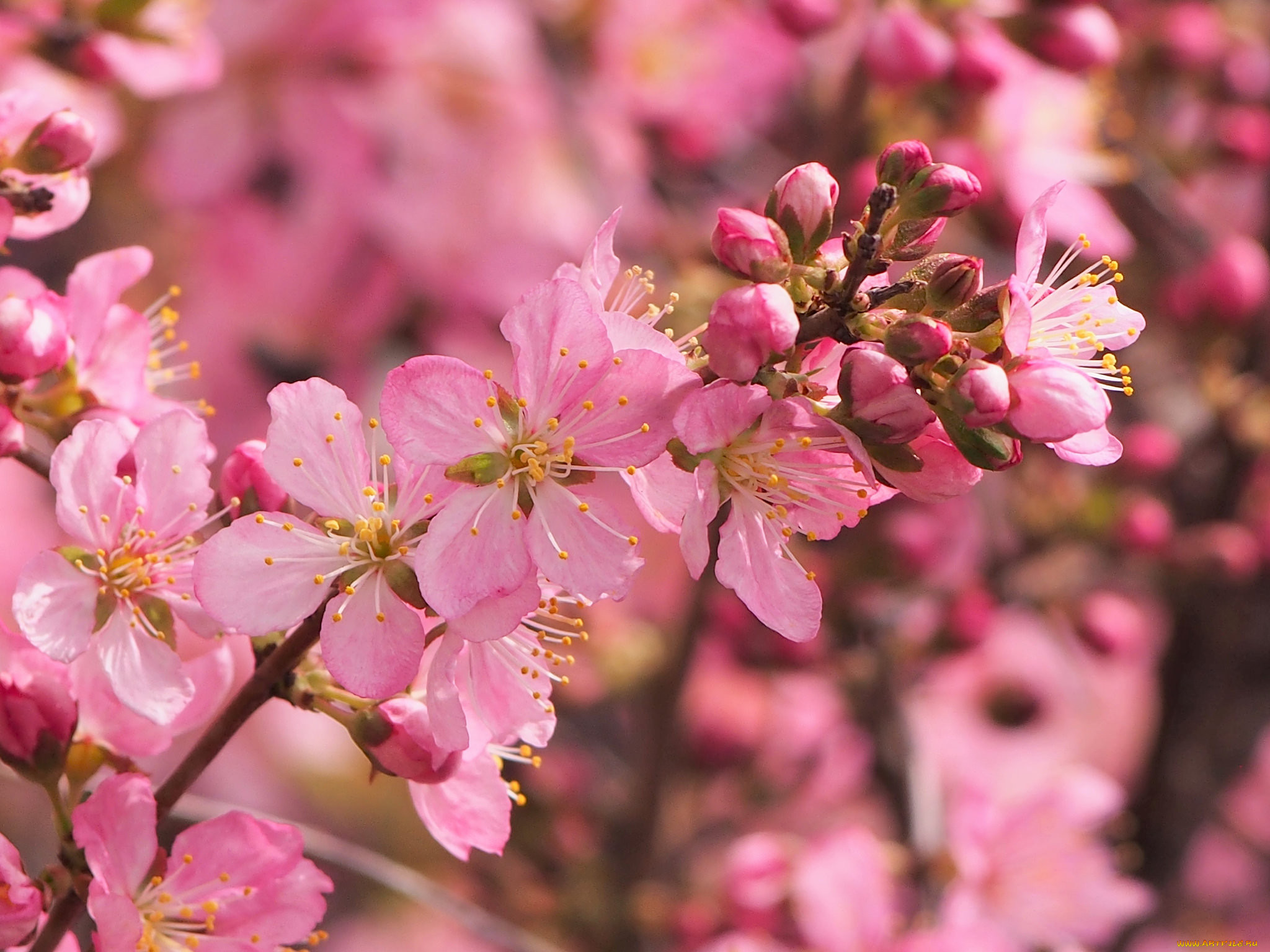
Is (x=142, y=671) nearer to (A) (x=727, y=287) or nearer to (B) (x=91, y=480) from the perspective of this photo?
(B) (x=91, y=480)

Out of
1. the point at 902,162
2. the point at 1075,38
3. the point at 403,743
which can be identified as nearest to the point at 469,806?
the point at 403,743

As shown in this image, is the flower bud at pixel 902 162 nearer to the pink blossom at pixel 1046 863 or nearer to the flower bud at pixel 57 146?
the flower bud at pixel 57 146

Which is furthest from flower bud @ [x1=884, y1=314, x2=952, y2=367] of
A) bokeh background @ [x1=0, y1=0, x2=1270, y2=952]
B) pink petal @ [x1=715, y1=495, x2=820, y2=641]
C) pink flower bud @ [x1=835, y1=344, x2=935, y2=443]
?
bokeh background @ [x1=0, y1=0, x2=1270, y2=952]

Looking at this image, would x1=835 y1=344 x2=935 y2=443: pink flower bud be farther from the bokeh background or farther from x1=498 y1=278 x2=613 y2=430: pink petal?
the bokeh background

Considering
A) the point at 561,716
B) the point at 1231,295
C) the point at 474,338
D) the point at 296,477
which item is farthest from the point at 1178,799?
the point at 296,477

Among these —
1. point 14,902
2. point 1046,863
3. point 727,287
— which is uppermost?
point 14,902

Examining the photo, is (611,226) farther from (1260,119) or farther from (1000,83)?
(1260,119)

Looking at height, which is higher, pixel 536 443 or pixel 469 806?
pixel 536 443
